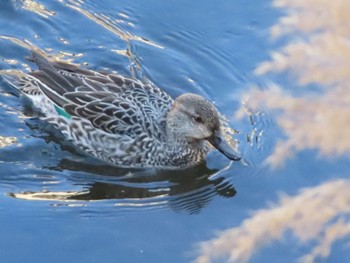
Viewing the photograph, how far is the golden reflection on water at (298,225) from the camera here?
24.4 feet

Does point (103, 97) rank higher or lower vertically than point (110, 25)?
lower

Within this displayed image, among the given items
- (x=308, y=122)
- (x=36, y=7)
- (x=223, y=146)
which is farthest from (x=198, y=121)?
(x=36, y=7)

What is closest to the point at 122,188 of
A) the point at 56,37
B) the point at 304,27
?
the point at 56,37

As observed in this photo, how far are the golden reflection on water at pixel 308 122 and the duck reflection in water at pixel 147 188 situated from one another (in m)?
0.55

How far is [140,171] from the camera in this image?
28.0 feet

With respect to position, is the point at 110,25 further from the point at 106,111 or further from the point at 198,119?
the point at 198,119

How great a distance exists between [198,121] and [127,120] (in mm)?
698

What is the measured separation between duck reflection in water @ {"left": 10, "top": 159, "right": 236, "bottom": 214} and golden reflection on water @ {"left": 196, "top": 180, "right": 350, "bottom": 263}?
0.48 meters

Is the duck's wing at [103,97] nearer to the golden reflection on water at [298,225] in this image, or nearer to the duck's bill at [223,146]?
the duck's bill at [223,146]

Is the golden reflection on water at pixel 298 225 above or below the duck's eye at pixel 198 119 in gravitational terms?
below

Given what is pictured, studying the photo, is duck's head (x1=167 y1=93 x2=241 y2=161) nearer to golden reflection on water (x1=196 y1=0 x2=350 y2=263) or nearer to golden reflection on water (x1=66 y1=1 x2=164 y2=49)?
golden reflection on water (x1=196 y1=0 x2=350 y2=263)

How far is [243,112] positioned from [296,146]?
750 mm

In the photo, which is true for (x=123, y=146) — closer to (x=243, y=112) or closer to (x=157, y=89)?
(x=157, y=89)

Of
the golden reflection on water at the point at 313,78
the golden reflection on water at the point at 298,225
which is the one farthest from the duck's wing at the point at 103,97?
the golden reflection on water at the point at 298,225
